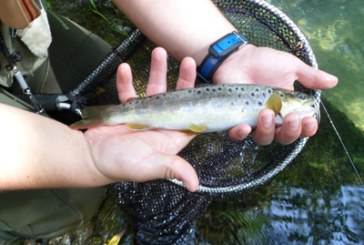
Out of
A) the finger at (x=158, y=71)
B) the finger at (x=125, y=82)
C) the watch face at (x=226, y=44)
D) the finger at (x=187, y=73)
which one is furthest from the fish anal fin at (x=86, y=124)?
the watch face at (x=226, y=44)

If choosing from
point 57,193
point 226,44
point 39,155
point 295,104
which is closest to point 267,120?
point 295,104

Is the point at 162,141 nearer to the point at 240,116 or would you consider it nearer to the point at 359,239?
the point at 240,116

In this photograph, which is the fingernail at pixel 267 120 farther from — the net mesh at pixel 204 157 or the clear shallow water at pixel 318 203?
the clear shallow water at pixel 318 203

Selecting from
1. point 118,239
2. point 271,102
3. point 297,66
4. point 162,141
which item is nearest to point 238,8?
point 297,66

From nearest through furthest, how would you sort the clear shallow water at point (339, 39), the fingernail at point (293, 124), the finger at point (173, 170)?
the finger at point (173, 170)
the fingernail at point (293, 124)
the clear shallow water at point (339, 39)

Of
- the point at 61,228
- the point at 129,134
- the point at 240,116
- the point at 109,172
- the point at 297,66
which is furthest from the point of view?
the point at 61,228

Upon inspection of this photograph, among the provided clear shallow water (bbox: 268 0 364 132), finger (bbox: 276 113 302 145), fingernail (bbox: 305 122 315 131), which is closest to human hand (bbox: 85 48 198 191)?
finger (bbox: 276 113 302 145)

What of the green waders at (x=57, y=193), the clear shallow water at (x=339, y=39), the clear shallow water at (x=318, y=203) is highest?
the green waders at (x=57, y=193)
